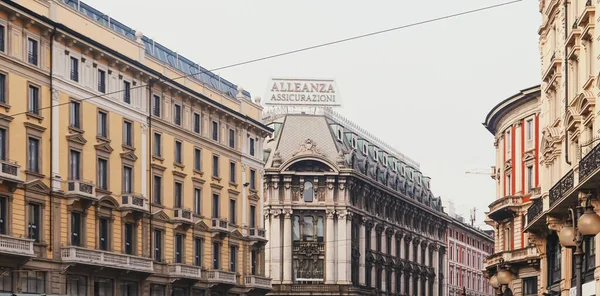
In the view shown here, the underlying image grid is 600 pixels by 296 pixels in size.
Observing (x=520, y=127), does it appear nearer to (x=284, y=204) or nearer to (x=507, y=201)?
(x=507, y=201)

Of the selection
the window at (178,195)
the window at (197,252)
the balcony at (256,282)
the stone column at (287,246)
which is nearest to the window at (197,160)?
the window at (178,195)

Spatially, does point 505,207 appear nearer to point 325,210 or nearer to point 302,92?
point 325,210

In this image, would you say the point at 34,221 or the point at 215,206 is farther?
the point at 215,206

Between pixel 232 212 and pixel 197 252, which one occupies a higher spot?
pixel 232 212

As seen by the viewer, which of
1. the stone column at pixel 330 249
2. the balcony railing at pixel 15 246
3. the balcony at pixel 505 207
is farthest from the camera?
the stone column at pixel 330 249

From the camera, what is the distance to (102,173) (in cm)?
6106

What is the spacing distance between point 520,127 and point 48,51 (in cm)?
3119

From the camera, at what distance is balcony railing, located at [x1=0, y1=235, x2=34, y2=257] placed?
5009 cm

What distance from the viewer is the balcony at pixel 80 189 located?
187 feet

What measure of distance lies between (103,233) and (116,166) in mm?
3758

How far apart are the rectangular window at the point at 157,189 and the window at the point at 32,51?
1439 centimetres

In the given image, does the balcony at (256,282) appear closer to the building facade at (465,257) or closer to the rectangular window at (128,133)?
the rectangular window at (128,133)

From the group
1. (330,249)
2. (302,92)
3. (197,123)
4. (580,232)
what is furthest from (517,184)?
Result: (580,232)

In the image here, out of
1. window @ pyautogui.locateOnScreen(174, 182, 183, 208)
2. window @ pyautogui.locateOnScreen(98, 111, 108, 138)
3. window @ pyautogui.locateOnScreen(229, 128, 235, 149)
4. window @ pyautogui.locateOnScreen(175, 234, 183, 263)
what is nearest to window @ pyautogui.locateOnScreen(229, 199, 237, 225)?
window @ pyautogui.locateOnScreen(229, 128, 235, 149)
